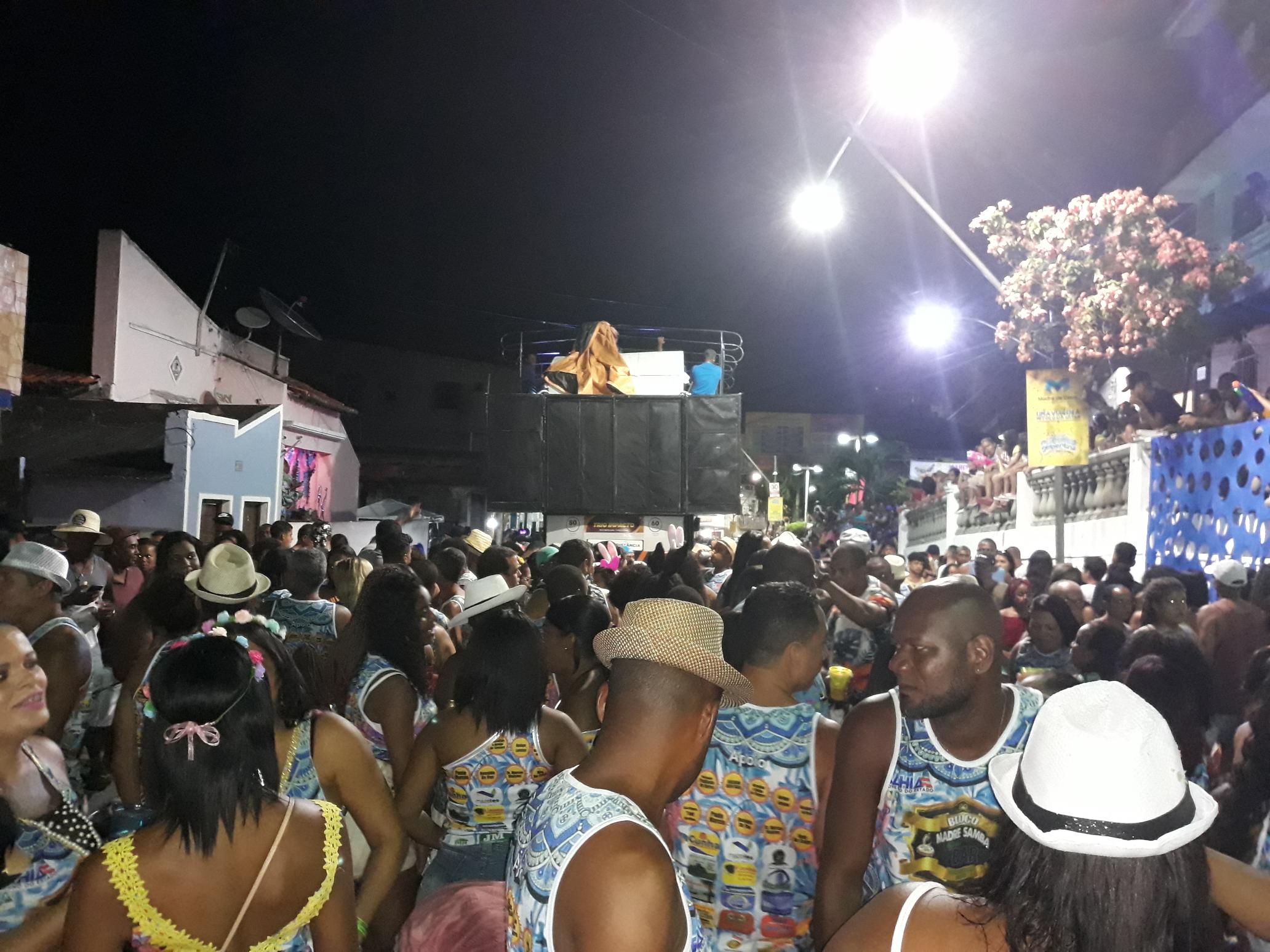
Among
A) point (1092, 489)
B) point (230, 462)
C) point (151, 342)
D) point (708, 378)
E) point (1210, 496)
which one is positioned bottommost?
point (1210, 496)

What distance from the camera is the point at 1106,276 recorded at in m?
12.8

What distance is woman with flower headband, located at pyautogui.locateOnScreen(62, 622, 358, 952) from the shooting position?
6.82 feet

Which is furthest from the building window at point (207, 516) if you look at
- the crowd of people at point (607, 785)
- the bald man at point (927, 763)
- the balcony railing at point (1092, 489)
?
the bald man at point (927, 763)

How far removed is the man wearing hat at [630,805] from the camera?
174 centimetres

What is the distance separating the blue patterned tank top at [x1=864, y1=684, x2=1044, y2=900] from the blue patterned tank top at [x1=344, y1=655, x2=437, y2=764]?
6.49ft

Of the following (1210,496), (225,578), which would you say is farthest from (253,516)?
(1210,496)

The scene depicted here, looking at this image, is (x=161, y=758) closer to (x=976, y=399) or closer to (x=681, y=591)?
(x=681, y=591)

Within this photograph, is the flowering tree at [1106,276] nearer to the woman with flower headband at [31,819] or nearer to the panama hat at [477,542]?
the panama hat at [477,542]

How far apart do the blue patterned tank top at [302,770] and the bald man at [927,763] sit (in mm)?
1541

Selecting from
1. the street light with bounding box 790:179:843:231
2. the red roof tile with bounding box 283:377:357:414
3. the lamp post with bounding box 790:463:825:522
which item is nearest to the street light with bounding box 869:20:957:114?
the street light with bounding box 790:179:843:231

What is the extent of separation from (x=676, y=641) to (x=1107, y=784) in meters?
0.88

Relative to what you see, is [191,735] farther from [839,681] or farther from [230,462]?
A: [230,462]

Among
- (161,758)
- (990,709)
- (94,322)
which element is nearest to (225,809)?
(161,758)

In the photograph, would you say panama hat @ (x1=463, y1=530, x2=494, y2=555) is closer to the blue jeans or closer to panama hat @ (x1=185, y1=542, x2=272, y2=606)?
panama hat @ (x1=185, y1=542, x2=272, y2=606)
